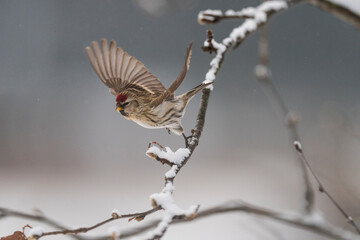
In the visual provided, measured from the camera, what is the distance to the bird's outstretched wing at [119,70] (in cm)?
131

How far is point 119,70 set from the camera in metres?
1.39

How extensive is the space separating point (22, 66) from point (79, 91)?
75cm

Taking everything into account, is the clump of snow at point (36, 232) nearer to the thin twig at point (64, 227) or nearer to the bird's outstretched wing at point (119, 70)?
the thin twig at point (64, 227)

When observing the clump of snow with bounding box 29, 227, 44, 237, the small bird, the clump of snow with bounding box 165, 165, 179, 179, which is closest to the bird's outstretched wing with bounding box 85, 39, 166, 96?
the small bird

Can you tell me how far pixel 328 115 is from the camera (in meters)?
1.14

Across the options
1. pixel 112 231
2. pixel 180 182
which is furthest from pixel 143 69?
pixel 180 182

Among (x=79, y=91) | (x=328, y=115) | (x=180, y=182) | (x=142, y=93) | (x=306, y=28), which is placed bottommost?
(x=328, y=115)

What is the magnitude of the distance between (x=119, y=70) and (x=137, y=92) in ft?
0.33

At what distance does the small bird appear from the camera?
52.5 inches

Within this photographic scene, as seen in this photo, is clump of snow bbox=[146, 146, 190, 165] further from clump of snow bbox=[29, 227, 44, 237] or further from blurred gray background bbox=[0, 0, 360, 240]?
blurred gray background bbox=[0, 0, 360, 240]

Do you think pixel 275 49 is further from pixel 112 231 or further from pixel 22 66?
pixel 112 231

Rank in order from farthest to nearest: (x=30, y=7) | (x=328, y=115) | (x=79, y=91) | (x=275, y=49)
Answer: (x=30, y=7) < (x=79, y=91) < (x=275, y=49) < (x=328, y=115)

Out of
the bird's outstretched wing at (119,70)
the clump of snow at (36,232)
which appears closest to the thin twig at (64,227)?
the clump of snow at (36,232)

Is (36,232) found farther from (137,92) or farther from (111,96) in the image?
(111,96)
